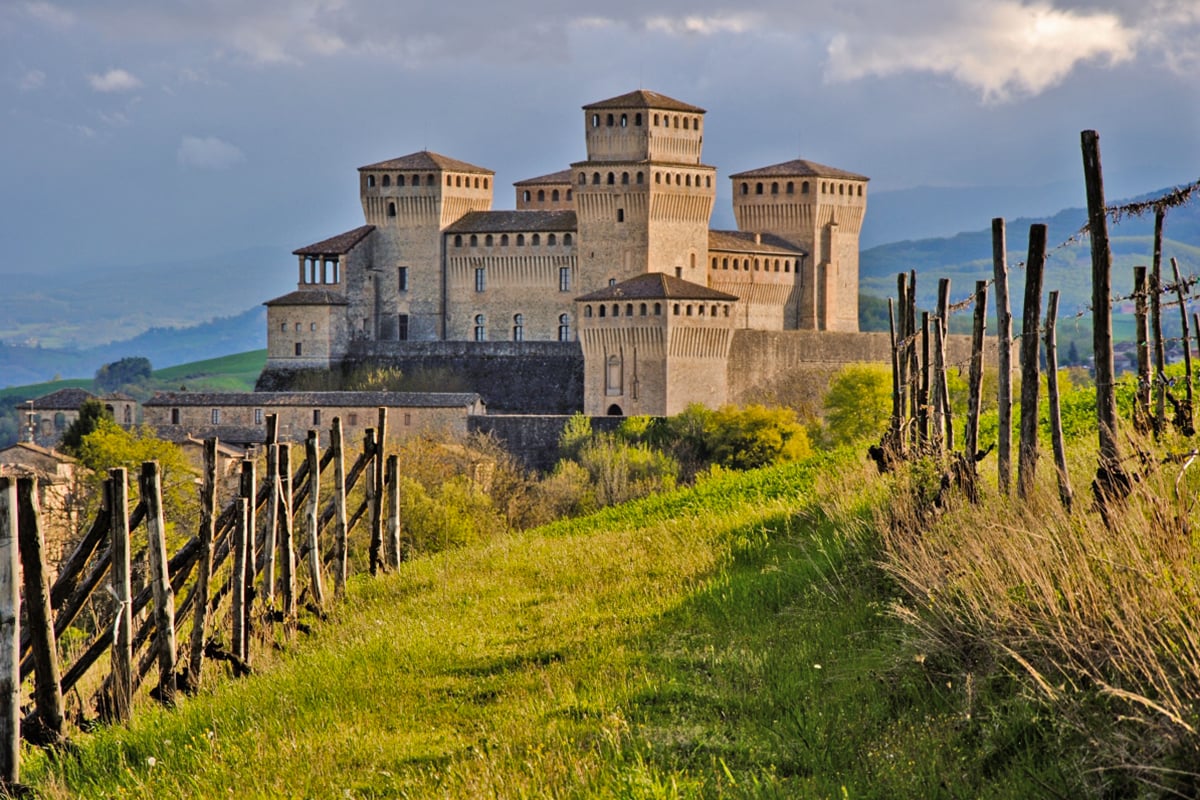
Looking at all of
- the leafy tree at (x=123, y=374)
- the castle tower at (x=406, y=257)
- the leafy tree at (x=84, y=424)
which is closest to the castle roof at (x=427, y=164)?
the castle tower at (x=406, y=257)

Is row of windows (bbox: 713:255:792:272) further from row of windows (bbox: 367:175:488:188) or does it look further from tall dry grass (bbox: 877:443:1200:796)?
tall dry grass (bbox: 877:443:1200:796)

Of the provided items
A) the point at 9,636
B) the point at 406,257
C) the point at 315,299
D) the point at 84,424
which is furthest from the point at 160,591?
the point at 406,257

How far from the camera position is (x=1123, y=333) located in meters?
176

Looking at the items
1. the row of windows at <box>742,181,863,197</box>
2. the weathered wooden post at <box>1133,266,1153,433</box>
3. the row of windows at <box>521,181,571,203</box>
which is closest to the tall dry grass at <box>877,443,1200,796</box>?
the weathered wooden post at <box>1133,266,1153,433</box>

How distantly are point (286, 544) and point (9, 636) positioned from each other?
164 inches

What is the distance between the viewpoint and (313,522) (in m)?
12.9

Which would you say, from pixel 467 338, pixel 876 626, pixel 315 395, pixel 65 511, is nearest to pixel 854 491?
pixel 876 626

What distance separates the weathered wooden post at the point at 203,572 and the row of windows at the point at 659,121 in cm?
4408

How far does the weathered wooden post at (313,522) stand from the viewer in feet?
41.4

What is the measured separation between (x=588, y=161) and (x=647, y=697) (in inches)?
1853

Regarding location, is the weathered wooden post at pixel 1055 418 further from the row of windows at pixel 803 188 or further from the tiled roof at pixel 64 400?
the tiled roof at pixel 64 400

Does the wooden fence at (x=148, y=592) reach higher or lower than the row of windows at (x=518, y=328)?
lower

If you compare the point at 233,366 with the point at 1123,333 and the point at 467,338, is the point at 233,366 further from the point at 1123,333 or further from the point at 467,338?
the point at 1123,333

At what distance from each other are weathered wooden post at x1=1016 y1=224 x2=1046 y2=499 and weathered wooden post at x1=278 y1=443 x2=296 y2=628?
17.7ft
